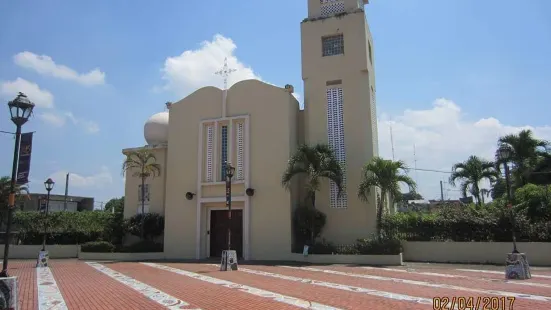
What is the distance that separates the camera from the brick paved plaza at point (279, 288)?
9.62 m

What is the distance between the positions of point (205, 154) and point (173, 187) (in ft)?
9.14

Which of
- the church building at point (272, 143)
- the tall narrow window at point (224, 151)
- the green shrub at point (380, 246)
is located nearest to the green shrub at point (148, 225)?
the church building at point (272, 143)

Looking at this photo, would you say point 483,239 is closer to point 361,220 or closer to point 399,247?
point 399,247

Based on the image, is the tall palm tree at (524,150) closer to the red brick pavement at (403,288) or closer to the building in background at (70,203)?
the red brick pavement at (403,288)

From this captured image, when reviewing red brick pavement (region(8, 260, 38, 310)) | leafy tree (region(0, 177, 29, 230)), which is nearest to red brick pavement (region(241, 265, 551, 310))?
red brick pavement (region(8, 260, 38, 310))

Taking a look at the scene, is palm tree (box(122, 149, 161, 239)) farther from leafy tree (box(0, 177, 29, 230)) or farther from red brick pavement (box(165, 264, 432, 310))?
red brick pavement (box(165, 264, 432, 310))

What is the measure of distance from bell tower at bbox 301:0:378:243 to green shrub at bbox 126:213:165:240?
10.2m

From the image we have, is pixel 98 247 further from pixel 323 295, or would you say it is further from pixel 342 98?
pixel 323 295

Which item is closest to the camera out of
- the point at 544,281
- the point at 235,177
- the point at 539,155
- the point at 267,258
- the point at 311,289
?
the point at 311,289

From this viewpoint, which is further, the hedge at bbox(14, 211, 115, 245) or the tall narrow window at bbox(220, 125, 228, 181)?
the hedge at bbox(14, 211, 115, 245)

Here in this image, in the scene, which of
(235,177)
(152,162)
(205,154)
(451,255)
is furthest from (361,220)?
(152,162)

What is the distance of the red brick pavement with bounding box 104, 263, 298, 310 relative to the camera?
938 cm

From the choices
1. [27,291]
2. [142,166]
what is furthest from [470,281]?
[142,166]

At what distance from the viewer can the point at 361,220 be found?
2277 cm
